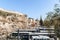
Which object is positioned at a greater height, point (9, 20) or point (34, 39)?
point (9, 20)

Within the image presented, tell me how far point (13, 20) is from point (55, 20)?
3627cm

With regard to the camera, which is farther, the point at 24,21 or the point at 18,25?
the point at 24,21

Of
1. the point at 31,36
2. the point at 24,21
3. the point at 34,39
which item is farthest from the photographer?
the point at 24,21

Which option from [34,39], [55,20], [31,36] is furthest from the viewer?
[31,36]

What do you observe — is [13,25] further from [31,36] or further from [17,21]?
[31,36]

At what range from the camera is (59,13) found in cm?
613

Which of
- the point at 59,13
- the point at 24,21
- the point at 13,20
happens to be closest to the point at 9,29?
the point at 13,20

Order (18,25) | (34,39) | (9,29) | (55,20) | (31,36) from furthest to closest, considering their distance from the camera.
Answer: (18,25) < (9,29) < (31,36) < (34,39) < (55,20)

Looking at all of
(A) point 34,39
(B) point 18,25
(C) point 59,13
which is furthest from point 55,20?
(B) point 18,25

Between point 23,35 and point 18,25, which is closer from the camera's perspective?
point 23,35

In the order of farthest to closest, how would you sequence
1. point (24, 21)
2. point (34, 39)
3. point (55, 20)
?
point (24, 21) < point (34, 39) < point (55, 20)

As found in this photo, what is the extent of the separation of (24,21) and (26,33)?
12304mm

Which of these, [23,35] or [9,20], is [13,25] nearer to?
[9,20]

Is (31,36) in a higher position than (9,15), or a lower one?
lower
